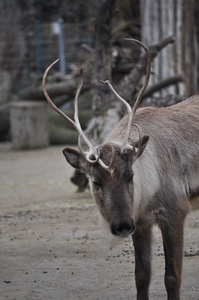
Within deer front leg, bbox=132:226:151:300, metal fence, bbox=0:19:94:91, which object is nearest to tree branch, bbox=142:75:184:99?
deer front leg, bbox=132:226:151:300

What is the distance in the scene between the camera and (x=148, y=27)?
478 inches

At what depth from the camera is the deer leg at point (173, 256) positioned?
13.4 ft

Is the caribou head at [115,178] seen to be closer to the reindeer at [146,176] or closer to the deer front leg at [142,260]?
the reindeer at [146,176]

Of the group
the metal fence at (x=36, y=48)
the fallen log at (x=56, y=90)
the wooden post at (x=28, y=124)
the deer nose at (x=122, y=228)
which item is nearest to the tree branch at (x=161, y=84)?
the fallen log at (x=56, y=90)

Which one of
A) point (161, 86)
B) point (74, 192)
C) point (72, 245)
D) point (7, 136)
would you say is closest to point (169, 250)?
point (72, 245)

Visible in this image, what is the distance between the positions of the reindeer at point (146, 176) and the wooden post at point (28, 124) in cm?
800

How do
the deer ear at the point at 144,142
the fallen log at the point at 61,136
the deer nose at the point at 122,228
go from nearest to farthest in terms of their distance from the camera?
the deer nose at the point at 122,228 < the deer ear at the point at 144,142 < the fallen log at the point at 61,136

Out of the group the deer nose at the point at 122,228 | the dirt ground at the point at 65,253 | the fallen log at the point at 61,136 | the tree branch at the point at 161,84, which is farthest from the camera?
the fallen log at the point at 61,136

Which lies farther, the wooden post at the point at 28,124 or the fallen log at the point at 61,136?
the fallen log at the point at 61,136

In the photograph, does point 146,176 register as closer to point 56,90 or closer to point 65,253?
point 65,253

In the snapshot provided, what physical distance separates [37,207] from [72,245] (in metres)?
1.81

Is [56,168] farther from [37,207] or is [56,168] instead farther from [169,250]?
[169,250]

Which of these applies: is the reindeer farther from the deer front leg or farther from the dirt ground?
the dirt ground

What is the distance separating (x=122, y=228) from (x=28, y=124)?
9186mm
